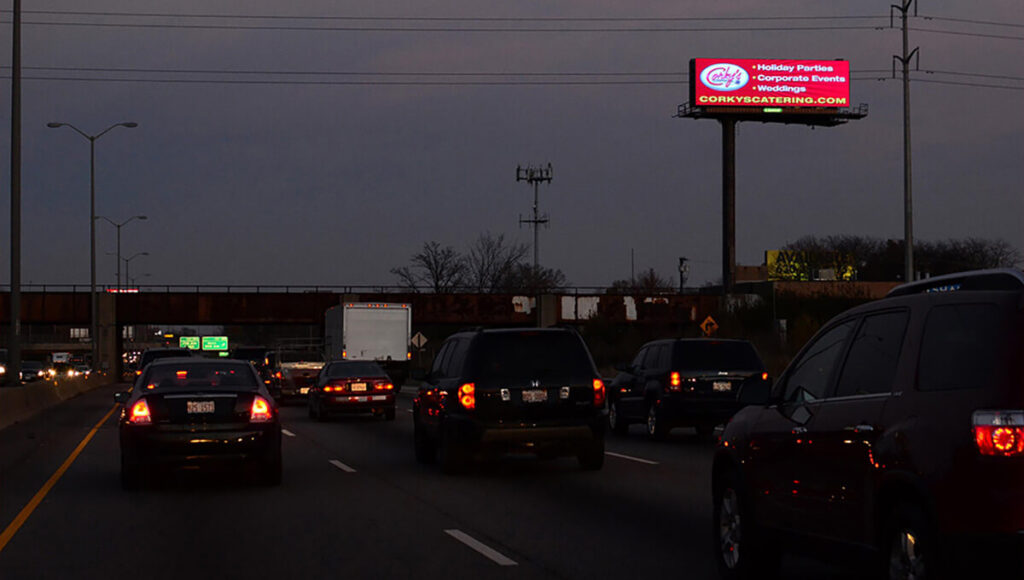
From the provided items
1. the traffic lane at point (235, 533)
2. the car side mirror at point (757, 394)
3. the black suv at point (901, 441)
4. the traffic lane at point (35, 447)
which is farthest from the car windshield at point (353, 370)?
the car side mirror at point (757, 394)

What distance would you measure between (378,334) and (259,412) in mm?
35494

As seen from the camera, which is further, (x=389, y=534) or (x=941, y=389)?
(x=389, y=534)

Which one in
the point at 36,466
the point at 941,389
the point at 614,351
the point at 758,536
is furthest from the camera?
the point at 614,351

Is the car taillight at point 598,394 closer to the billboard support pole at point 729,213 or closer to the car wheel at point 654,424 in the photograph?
the car wheel at point 654,424

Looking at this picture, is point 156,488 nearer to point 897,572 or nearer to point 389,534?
point 389,534

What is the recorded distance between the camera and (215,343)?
9275cm

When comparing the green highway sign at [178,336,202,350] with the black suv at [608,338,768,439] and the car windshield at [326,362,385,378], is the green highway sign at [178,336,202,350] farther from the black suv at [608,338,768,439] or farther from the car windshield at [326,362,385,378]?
the black suv at [608,338,768,439]

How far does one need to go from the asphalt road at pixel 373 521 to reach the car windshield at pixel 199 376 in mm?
1279

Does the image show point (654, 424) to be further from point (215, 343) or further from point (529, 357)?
point (215, 343)

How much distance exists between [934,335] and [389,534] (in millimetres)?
6481

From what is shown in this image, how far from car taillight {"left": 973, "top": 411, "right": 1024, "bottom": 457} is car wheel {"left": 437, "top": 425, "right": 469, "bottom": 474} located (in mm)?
11593

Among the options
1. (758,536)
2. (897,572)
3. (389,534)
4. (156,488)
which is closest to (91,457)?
(156,488)

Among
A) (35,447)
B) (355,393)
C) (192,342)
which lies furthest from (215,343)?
(35,447)

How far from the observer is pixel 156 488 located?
53.5ft
